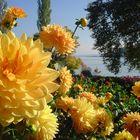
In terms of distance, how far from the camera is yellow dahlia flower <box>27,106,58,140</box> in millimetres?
1429

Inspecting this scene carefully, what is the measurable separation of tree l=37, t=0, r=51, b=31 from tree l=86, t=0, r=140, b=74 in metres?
11.2

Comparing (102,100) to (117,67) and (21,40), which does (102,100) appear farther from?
(117,67)

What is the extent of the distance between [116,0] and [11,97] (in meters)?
26.6

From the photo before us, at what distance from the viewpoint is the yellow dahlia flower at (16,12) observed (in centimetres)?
235

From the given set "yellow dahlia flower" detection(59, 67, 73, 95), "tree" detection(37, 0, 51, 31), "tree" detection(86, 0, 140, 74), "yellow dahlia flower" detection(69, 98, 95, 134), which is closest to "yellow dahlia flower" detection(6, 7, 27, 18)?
"yellow dahlia flower" detection(59, 67, 73, 95)

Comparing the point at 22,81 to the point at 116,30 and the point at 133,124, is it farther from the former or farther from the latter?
the point at 116,30

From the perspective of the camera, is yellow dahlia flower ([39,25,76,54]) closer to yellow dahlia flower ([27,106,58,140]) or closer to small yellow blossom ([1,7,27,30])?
small yellow blossom ([1,7,27,30])

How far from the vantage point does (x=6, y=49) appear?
108cm

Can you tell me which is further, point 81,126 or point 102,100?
point 102,100

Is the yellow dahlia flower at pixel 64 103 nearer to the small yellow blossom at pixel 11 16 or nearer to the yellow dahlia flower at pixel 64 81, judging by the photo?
the yellow dahlia flower at pixel 64 81

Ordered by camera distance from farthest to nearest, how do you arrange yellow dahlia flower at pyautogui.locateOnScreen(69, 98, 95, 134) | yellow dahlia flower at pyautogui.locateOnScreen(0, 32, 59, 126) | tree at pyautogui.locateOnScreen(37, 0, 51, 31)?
tree at pyautogui.locateOnScreen(37, 0, 51, 31) < yellow dahlia flower at pyautogui.locateOnScreen(69, 98, 95, 134) < yellow dahlia flower at pyautogui.locateOnScreen(0, 32, 59, 126)

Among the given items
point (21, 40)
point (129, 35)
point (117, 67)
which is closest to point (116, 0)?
point (129, 35)

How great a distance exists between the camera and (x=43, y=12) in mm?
39844

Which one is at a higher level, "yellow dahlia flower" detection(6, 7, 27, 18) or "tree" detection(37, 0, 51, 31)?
"tree" detection(37, 0, 51, 31)
